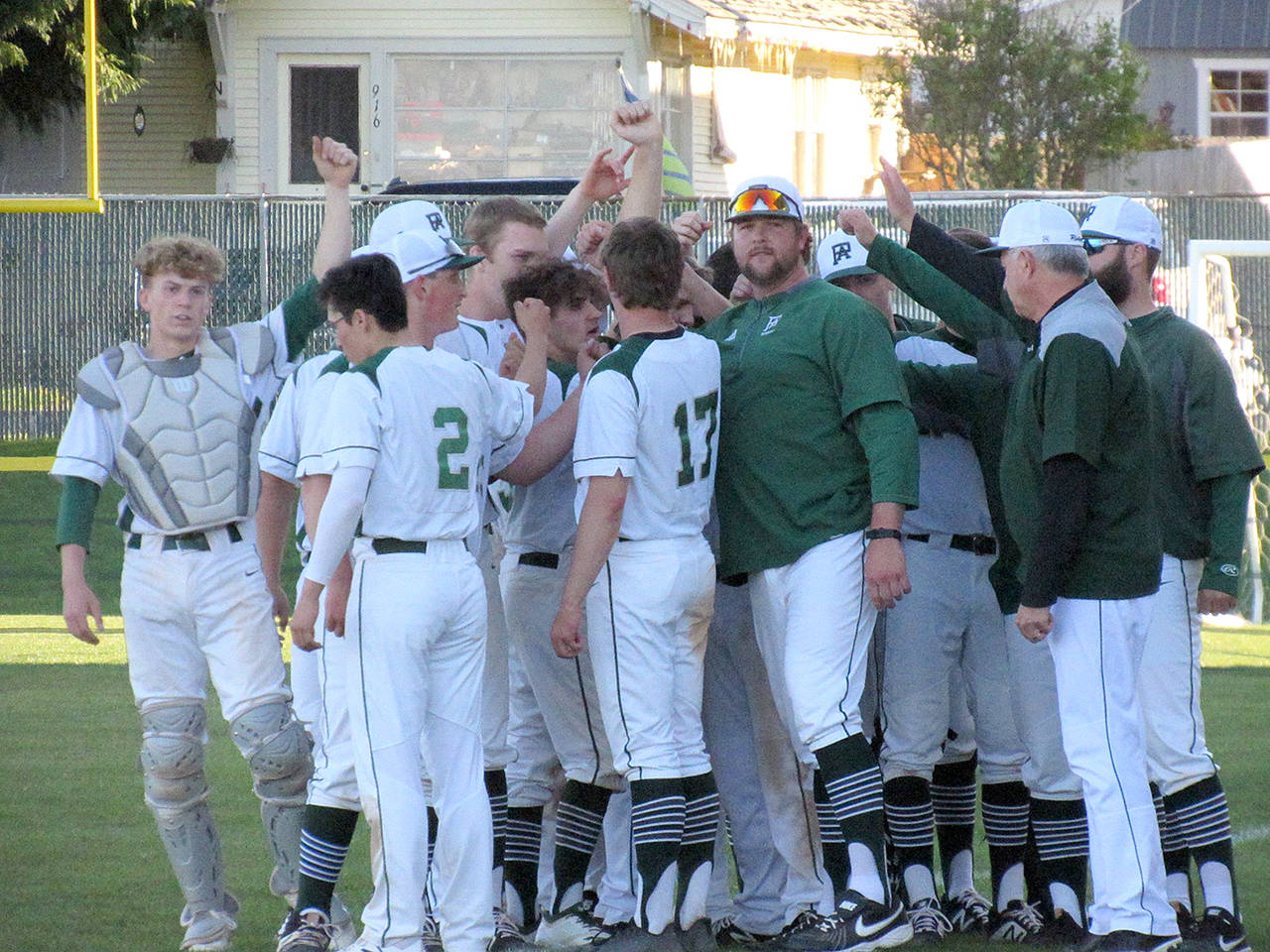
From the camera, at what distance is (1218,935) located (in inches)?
212

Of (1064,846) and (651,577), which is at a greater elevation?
(651,577)

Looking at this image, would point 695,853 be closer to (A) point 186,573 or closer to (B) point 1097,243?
(A) point 186,573

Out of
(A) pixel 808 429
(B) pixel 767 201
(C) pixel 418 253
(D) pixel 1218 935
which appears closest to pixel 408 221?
(C) pixel 418 253

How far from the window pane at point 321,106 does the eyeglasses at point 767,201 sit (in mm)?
18533

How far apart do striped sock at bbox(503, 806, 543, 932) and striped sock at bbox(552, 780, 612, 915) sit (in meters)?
0.12

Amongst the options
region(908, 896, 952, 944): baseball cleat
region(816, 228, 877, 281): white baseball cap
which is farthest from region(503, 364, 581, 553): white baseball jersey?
region(908, 896, 952, 944): baseball cleat

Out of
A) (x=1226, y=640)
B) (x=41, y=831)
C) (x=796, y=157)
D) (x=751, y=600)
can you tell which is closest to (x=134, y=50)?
(x=796, y=157)

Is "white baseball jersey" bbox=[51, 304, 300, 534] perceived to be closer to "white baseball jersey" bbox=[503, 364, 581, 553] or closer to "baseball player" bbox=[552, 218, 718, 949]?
"white baseball jersey" bbox=[503, 364, 581, 553]

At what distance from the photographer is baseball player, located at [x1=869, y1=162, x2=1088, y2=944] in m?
5.52

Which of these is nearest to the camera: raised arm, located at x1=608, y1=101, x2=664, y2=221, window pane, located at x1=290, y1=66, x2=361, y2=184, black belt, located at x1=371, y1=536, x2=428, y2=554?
black belt, located at x1=371, y1=536, x2=428, y2=554

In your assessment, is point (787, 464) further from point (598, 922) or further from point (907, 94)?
point (907, 94)

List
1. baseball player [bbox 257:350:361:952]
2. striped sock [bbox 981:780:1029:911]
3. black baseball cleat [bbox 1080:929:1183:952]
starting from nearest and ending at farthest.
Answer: black baseball cleat [bbox 1080:929:1183:952], baseball player [bbox 257:350:361:952], striped sock [bbox 981:780:1029:911]

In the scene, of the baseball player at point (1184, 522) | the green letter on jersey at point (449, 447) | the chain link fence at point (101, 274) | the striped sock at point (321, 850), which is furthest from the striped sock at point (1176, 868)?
the chain link fence at point (101, 274)

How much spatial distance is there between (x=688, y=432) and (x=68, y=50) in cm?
1884
